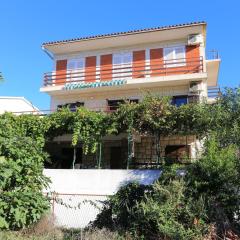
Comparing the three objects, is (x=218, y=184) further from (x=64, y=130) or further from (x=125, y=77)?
(x=125, y=77)

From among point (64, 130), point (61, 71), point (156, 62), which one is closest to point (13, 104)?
point (61, 71)

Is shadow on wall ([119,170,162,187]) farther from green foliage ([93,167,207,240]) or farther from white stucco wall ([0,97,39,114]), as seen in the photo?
white stucco wall ([0,97,39,114])

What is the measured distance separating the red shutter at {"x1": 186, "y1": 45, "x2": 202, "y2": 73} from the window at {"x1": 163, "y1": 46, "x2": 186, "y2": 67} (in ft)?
0.93

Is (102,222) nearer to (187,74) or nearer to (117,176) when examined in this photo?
(117,176)

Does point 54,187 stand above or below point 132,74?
below

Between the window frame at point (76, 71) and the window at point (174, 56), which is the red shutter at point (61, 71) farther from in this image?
the window at point (174, 56)

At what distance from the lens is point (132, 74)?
2727cm

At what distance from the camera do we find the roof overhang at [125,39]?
2623 centimetres

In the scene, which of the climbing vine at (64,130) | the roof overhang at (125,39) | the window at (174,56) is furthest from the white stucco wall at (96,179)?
the roof overhang at (125,39)

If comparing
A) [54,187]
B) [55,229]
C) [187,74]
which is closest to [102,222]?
[55,229]

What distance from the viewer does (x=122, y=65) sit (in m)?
28.1

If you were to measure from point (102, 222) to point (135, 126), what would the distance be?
8.35 meters

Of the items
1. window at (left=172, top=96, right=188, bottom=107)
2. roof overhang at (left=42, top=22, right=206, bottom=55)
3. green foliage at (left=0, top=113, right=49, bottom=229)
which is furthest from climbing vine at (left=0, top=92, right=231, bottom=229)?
roof overhang at (left=42, top=22, right=206, bottom=55)

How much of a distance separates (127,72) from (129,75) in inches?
10.6
